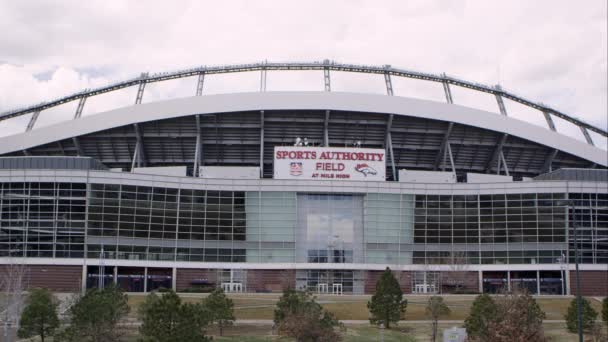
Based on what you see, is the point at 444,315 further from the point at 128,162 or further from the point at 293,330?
the point at 128,162

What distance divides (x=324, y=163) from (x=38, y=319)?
53993 mm

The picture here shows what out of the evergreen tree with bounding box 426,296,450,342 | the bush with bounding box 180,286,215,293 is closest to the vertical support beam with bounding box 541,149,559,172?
the bush with bounding box 180,286,215,293

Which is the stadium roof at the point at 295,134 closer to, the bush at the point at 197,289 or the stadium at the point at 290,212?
the stadium at the point at 290,212

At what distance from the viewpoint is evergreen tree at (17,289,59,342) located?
48.8 metres

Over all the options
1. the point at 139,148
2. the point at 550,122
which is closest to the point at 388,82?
the point at 550,122

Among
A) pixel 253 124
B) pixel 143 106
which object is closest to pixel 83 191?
pixel 143 106

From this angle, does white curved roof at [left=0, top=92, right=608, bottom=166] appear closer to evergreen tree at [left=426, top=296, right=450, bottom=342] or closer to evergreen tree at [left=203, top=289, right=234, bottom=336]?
evergreen tree at [left=426, top=296, right=450, bottom=342]

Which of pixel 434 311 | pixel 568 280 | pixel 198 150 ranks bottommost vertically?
pixel 434 311

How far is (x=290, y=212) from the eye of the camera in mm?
97812

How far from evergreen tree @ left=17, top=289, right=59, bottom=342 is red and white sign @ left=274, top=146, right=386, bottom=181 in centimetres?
5073

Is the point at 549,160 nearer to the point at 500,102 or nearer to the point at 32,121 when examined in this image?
the point at 500,102

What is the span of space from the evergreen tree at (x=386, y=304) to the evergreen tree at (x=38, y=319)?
Result: 23135 mm

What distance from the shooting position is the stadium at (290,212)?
90.4 m

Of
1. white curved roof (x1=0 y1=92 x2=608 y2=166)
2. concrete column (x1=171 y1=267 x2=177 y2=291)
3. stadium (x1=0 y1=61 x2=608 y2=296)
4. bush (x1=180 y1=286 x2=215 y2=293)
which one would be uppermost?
white curved roof (x1=0 y1=92 x2=608 y2=166)
